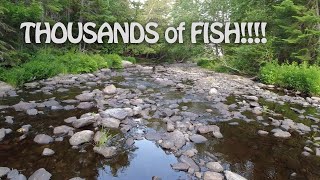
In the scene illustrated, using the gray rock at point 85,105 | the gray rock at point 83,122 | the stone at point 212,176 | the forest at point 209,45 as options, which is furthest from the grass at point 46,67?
the stone at point 212,176

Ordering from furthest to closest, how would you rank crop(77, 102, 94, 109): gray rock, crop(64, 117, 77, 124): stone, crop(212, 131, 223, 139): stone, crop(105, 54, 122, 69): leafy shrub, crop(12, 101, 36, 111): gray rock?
crop(105, 54, 122, 69): leafy shrub, crop(77, 102, 94, 109): gray rock, crop(12, 101, 36, 111): gray rock, crop(64, 117, 77, 124): stone, crop(212, 131, 223, 139): stone

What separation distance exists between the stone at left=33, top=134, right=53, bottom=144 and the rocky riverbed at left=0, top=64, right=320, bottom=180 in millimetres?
17

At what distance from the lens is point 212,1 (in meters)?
22.1

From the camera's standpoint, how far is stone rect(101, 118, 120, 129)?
5.21m

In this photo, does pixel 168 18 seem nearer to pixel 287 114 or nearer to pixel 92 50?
pixel 92 50

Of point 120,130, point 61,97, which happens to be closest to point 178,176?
point 120,130

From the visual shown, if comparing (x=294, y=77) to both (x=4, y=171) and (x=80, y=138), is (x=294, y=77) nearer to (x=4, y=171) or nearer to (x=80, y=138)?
(x=80, y=138)

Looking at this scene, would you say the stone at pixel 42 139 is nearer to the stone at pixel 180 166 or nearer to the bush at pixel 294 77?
the stone at pixel 180 166

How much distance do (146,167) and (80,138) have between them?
4.22 ft

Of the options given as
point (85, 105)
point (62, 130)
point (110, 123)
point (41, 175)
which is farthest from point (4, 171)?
point (85, 105)

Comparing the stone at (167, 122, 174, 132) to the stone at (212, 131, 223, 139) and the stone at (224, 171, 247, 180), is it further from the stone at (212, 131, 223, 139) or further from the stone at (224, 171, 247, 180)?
the stone at (224, 171, 247, 180)

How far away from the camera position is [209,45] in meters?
A: 21.6

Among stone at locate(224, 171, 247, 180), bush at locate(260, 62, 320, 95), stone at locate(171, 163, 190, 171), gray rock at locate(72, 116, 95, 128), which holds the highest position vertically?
bush at locate(260, 62, 320, 95)

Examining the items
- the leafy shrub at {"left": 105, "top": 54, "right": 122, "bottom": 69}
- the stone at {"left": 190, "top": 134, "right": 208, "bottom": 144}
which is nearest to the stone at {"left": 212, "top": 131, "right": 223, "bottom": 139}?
the stone at {"left": 190, "top": 134, "right": 208, "bottom": 144}
